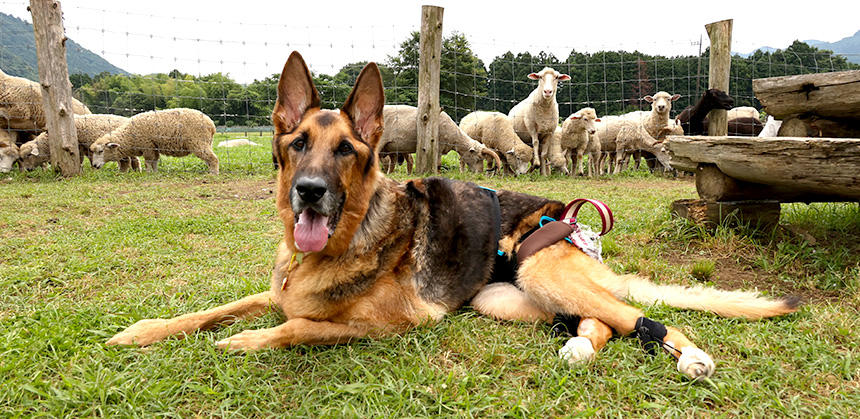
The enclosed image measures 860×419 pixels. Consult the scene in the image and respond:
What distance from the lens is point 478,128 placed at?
52.0 feet

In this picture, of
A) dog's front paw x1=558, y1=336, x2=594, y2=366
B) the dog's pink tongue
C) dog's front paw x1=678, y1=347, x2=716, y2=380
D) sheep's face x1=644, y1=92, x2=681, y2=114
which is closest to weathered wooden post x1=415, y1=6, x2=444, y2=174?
sheep's face x1=644, y1=92, x2=681, y2=114

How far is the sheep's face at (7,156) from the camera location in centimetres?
1120

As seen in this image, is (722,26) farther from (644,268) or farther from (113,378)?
(113,378)

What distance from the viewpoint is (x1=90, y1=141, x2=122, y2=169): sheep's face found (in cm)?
1212

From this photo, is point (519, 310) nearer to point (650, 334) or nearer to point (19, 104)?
point (650, 334)

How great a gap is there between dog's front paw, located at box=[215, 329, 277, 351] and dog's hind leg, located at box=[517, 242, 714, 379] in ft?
5.41

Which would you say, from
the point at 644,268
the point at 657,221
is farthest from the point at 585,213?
the point at 644,268

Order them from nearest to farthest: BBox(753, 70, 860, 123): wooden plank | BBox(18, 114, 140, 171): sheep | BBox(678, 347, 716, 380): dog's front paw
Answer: BBox(678, 347, 716, 380): dog's front paw < BBox(753, 70, 860, 123): wooden plank < BBox(18, 114, 140, 171): sheep

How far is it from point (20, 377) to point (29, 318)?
0.96m

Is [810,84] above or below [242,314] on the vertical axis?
above

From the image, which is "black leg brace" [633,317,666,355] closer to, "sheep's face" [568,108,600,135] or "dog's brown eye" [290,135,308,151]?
"dog's brown eye" [290,135,308,151]

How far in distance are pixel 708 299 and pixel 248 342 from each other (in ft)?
9.95

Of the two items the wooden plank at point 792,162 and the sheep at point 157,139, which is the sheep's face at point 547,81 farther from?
the sheep at point 157,139

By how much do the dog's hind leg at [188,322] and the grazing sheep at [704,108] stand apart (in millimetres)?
9765
